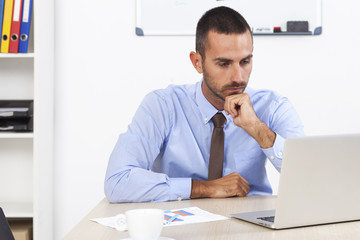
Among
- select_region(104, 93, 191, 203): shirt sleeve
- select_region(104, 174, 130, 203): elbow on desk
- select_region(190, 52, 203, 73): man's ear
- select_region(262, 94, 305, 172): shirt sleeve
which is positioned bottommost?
select_region(104, 174, 130, 203): elbow on desk

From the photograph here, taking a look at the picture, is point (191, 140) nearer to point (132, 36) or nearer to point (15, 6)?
point (132, 36)

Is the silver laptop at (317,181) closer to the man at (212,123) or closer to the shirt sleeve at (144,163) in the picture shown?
the shirt sleeve at (144,163)

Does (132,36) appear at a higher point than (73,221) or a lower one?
higher

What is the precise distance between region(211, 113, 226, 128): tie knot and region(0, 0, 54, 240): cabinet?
1.12 m

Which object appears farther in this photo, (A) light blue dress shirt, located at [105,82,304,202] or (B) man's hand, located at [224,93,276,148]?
(A) light blue dress shirt, located at [105,82,304,202]

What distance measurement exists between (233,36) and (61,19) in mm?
1320

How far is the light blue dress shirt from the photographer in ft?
6.37

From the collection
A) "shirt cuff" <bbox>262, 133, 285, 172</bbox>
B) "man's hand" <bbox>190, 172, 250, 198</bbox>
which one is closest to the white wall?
"shirt cuff" <bbox>262, 133, 285, 172</bbox>

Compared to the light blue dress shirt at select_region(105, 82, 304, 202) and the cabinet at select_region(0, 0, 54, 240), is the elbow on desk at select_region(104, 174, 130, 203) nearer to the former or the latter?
the light blue dress shirt at select_region(105, 82, 304, 202)

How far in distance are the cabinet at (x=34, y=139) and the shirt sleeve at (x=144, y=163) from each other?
95cm

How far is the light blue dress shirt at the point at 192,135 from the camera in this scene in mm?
1940

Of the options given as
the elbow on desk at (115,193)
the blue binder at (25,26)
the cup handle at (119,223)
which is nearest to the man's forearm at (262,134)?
the elbow on desk at (115,193)

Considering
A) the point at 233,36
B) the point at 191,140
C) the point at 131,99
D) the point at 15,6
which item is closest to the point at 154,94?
the point at 191,140

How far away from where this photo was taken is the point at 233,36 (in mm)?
2008
